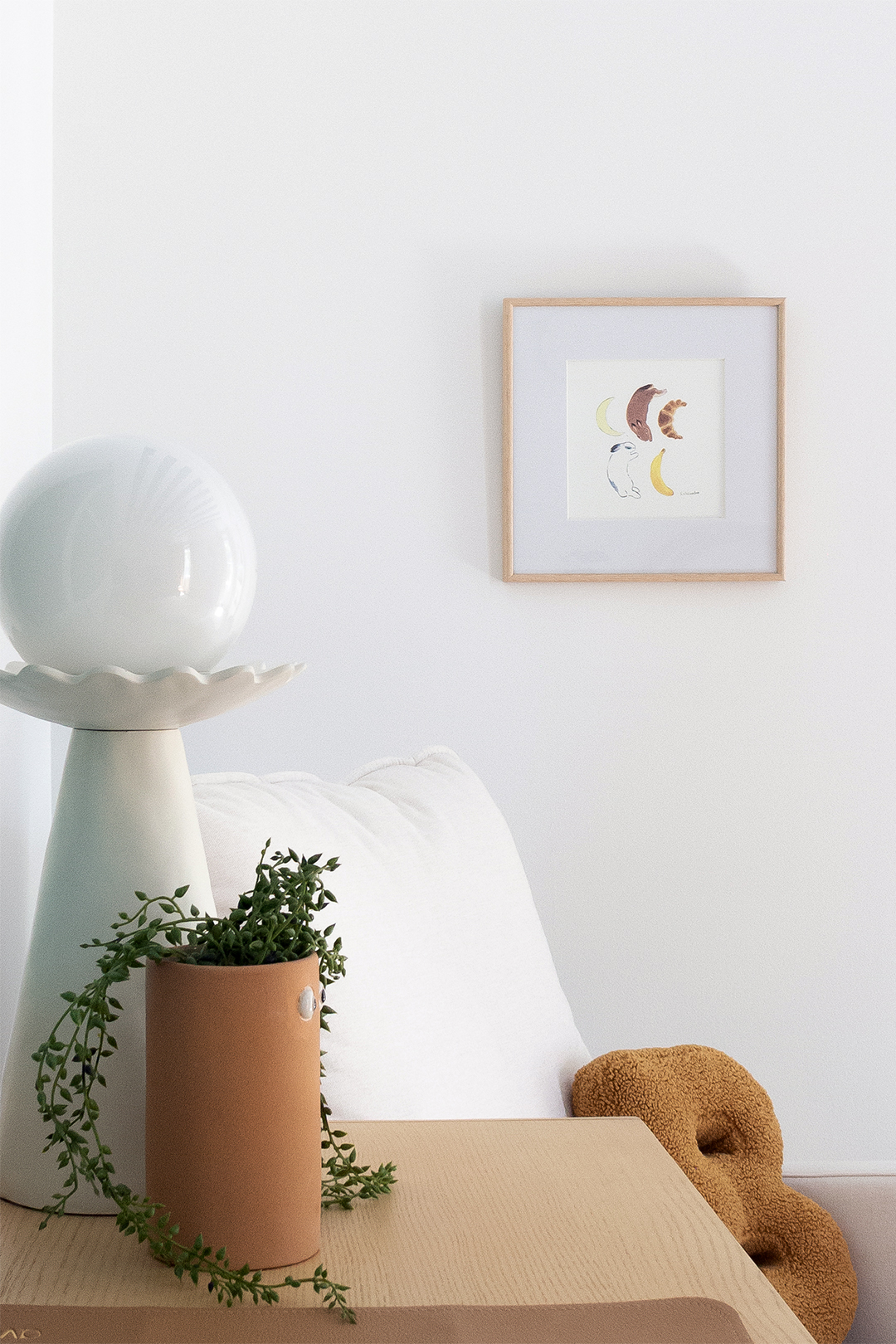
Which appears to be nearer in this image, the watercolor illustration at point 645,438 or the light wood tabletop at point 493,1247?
the light wood tabletop at point 493,1247

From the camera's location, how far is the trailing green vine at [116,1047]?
1.69ft

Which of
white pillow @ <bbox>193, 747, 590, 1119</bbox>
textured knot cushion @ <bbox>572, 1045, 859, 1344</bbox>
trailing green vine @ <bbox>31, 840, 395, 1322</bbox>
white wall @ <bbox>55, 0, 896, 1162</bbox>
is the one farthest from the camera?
white wall @ <bbox>55, 0, 896, 1162</bbox>

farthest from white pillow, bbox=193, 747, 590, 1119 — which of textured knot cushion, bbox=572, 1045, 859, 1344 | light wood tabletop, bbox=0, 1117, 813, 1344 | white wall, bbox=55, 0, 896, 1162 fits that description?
white wall, bbox=55, 0, 896, 1162

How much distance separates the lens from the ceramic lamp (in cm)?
60

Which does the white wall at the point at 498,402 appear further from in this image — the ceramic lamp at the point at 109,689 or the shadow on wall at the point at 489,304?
the ceramic lamp at the point at 109,689

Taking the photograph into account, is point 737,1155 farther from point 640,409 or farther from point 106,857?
point 640,409

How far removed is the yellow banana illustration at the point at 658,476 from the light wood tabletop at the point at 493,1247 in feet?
3.60

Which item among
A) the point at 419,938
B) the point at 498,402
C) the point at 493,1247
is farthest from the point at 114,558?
the point at 498,402

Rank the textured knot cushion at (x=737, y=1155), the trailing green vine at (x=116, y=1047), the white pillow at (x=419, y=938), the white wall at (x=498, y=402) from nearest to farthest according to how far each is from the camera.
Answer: the trailing green vine at (x=116, y=1047) < the white pillow at (x=419, y=938) < the textured knot cushion at (x=737, y=1155) < the white wall at (x=498, y=402)

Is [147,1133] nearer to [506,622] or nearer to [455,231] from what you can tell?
[506,622]

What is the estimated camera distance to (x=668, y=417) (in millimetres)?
1631

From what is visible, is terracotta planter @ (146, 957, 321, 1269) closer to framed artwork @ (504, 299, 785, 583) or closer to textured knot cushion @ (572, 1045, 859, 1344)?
textured knot cushion @ (572, 1045, 859, 1344)

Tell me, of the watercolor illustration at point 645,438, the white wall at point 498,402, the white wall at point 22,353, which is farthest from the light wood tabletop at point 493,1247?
the watercolor illustration at point 645,438

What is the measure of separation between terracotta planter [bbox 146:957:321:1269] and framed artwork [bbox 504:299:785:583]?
1.13 meters
